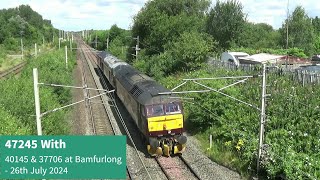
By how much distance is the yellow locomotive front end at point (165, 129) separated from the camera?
1994cm

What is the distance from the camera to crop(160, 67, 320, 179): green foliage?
17194 mm

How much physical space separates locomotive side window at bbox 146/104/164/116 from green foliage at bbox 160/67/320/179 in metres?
4.10

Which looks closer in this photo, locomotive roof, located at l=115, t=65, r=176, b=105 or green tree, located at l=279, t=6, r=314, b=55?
locomotive roof, located at l=115, t=65, r=176, b=105

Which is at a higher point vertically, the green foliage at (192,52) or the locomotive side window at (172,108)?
the green foliage at (192,52)

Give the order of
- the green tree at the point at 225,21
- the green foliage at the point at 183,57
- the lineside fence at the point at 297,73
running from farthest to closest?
the green tree at the point at 225,21 < the green foliage at the point at 183,57 < the lineside fence at the point at 297,73

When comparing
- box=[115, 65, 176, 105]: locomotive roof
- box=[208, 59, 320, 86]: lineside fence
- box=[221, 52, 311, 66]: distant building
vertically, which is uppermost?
box=[221, 52, 311, 66]: distant building

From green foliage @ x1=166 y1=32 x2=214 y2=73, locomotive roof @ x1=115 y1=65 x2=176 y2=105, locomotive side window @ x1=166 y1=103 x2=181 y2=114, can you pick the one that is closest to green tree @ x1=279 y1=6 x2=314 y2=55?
green foliage @ x1=166 y1=32 x2=214 y2=73

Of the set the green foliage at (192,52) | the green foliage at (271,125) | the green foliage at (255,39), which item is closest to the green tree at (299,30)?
the green foliage at (255,39)

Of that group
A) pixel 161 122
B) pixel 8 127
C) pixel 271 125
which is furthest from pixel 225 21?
pixel 8 127

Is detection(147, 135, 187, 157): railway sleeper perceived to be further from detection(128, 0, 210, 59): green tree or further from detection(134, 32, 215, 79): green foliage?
detection(128, 0, 210, 59): green tree

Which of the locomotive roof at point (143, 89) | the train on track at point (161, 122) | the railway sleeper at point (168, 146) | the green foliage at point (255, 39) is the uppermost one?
the green foliage at point (255, 39)

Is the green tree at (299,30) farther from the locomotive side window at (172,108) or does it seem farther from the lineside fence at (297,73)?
the locomotive side window at (172,108)

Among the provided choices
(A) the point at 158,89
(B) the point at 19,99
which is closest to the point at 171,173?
(A) the point at 158,89

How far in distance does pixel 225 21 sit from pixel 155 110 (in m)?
36.0
